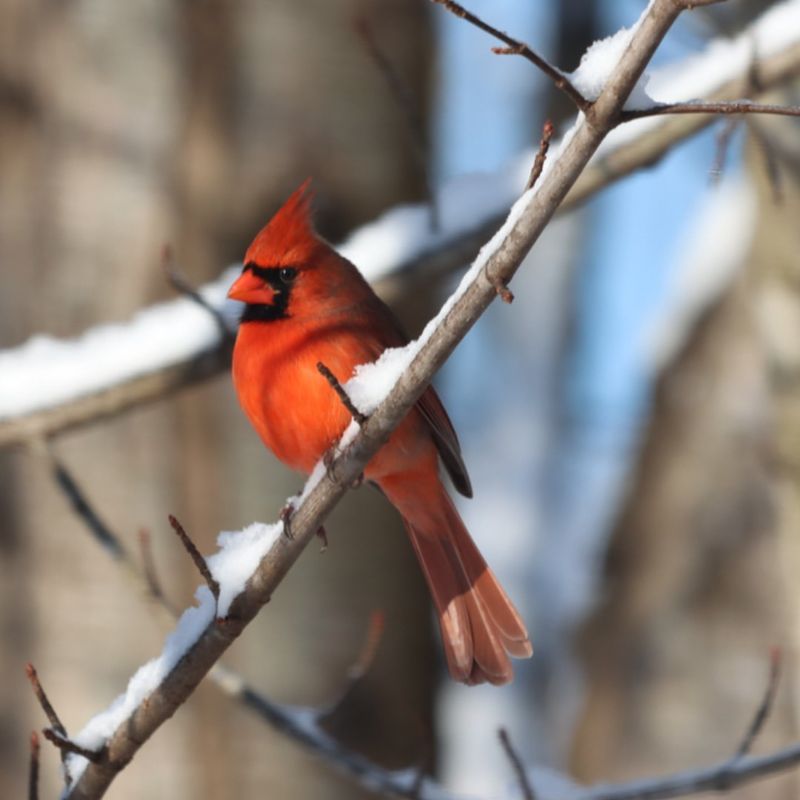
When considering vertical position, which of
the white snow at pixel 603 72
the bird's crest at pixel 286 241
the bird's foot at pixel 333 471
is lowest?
the bird's foot at pixel 333 471

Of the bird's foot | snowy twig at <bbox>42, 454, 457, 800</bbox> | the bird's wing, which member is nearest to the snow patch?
the bird's foot

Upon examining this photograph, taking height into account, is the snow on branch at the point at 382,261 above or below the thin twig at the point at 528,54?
below

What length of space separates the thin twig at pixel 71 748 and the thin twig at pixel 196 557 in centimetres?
22

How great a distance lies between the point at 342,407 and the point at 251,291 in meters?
0.29

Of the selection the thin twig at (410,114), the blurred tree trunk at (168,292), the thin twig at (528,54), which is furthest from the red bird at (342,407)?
the blurred tree trunk at (168,292)

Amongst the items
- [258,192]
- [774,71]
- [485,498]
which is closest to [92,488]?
[258,192]

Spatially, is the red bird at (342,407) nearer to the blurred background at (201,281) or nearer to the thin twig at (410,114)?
the thin twig at (410,114)

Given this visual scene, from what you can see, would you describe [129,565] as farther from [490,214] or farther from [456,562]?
[490,214]

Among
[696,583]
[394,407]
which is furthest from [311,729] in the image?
[696,583]

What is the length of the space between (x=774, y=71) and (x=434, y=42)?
151cm

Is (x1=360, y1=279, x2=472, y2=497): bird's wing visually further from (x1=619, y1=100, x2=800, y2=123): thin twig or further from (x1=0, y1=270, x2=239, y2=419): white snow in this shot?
(x1=619, y1=100, x2=800, y2=123): thin twig

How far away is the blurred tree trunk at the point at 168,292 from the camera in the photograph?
10.3 ft

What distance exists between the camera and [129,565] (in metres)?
2.12

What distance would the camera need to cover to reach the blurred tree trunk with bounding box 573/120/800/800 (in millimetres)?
4270
